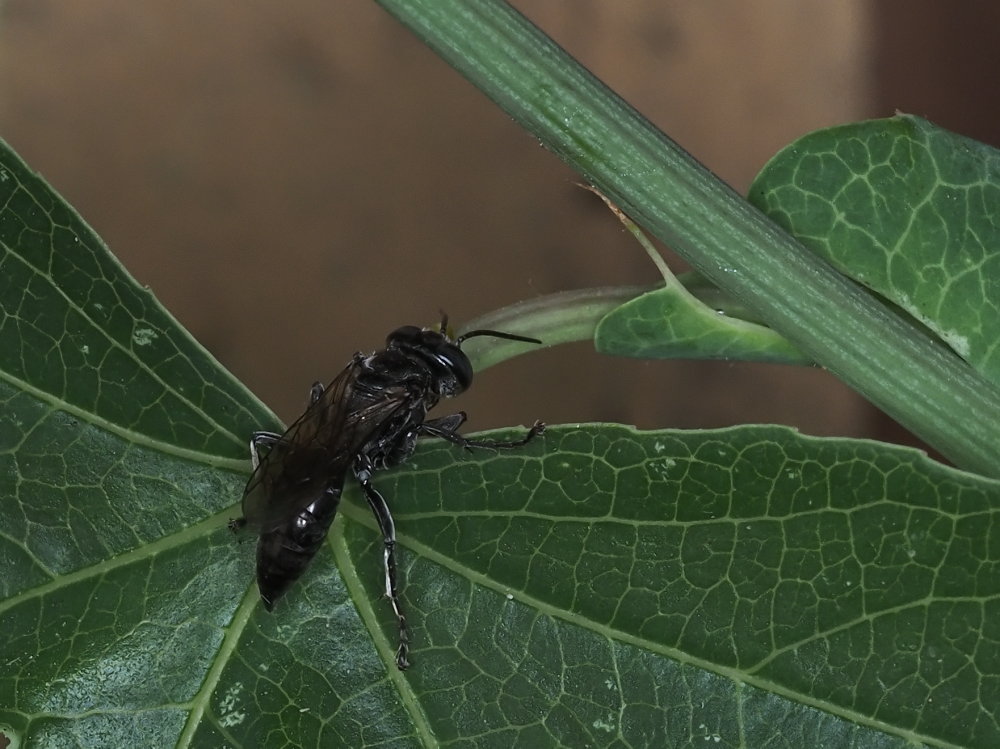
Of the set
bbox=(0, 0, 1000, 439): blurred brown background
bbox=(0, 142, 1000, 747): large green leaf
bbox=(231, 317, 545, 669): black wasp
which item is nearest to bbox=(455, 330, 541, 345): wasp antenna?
bbox=(231, 317, 545, 669): black wasp

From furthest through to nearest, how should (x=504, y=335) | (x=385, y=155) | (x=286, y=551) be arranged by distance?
1. (x=385, y=155)
2. (x=504, y=335)
3. (x=286, y=551)

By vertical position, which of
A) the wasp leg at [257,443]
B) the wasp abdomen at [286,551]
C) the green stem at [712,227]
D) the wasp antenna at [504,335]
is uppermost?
the green stem at [712,227]

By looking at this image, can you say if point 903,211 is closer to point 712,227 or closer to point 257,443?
point 712,227

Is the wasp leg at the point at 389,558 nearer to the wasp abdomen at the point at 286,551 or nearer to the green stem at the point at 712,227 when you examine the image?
the wasp abdomen at the point at 286,551

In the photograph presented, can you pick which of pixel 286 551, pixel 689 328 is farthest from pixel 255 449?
pixel 689 328

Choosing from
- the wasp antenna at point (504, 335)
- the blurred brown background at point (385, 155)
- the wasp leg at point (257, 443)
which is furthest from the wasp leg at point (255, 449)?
the blurred brown background at point (385, 155)

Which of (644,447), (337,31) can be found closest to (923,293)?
(644,447)
